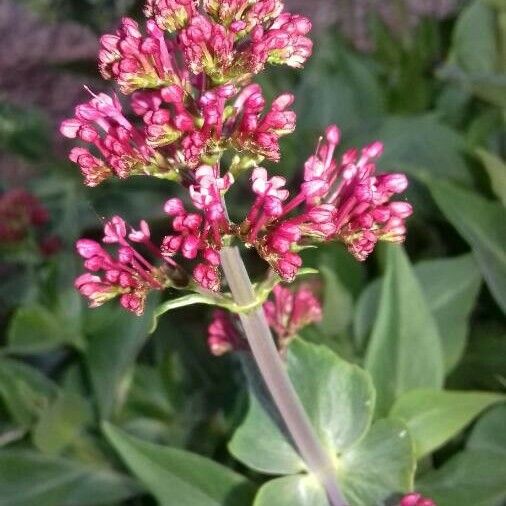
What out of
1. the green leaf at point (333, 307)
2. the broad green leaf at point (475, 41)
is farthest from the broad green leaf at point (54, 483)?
the broad green leaf at point (475, 41)

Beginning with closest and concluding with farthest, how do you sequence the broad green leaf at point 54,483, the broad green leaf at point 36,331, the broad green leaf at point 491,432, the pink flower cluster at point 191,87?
1. the pink flower cluster at point 191,87
2. the broad green leaf at point 491,432
3. the broad green leaf at point 54,483
4. the broad green leaf at point 36,331

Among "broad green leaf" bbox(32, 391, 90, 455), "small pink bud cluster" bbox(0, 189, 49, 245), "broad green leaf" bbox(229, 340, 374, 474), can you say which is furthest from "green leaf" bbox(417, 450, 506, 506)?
"small pink bud cluster" bbox(0, 189, 49, 245)

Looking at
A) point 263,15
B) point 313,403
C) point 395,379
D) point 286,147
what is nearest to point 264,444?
point 313,403

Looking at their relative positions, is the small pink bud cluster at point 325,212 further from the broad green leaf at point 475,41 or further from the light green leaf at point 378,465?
the broad green leaf at point 475,41

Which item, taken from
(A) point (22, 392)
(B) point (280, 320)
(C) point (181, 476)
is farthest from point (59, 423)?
(B) point (280, 320)

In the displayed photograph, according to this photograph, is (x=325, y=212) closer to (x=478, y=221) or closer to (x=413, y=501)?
(x=413, y=501)

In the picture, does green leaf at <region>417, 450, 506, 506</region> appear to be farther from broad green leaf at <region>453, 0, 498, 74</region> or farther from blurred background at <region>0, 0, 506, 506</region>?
broad green leaf at <region>453, 0, 498, 74</region>
